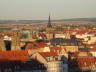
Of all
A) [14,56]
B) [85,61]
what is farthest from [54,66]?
[85,61]

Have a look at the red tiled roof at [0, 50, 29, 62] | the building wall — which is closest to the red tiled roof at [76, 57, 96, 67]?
the red tiled roof at [0, 50, 29, 62]

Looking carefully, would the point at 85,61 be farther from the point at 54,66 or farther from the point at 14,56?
the point at 54,66

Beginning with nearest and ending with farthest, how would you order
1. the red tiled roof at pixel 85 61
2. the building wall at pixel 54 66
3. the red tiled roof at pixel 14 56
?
the building wall at pixel 54 66
the red tiled roof at pixel 14 56
the red tiled roof at pixel 85 61

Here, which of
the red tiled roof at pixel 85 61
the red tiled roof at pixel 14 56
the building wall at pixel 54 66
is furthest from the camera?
the red tiled roof at pixel 85 61

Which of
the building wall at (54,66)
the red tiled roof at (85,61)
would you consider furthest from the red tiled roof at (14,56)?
the red tiled roof at (85,61)

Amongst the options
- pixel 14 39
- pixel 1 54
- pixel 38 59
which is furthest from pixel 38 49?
pixel 38 59

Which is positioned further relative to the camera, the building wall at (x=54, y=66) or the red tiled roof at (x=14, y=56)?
the red tiled roof at (x=14, y=56)

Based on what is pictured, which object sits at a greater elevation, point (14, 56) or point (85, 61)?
point (14, 56)

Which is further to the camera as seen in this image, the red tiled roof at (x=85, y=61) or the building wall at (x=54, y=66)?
the red tiled roof at (x=85, y=61)

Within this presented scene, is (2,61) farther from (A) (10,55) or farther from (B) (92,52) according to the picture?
(B) (92,52)

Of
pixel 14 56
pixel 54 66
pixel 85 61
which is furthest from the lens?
pixel 85 61

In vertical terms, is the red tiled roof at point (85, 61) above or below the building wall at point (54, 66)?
below

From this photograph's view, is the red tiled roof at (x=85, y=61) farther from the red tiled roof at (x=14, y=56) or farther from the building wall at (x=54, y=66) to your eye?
the building wall at (x=54, y=66)
